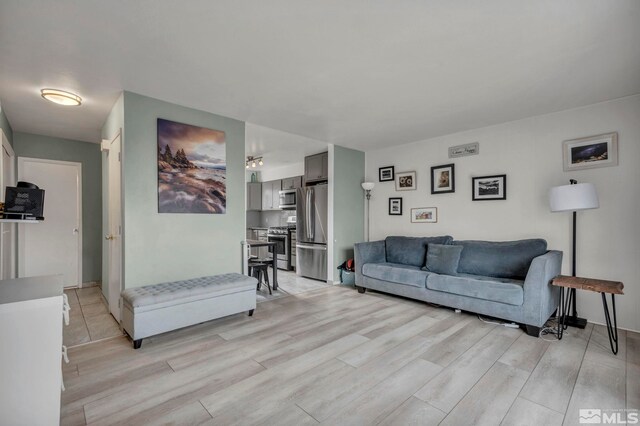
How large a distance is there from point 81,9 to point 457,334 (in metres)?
3.99

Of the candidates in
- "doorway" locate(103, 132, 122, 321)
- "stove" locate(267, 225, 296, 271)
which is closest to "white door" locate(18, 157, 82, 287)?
"doorway" locate(103, 132, 122, 321)

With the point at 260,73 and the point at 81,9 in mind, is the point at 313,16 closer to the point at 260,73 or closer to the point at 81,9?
the point at 260,73

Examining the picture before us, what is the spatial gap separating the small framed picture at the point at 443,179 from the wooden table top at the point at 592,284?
1.91 m

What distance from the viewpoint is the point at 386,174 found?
5359mm

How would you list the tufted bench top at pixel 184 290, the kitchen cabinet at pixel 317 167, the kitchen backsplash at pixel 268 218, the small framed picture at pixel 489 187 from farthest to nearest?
the kitchen backsplash at pixel 268 218, the kitchen cabinet at pixel 317 167, the small framed picture at pixel 489 187, the tufted bench top at pixel 184 290

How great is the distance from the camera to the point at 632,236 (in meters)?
3.10

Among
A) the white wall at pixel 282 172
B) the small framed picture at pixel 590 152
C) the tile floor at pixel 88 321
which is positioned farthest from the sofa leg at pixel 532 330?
the white wall at pixel 282 172

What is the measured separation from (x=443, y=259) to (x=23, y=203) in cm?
428

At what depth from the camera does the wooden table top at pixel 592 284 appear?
8.46ft

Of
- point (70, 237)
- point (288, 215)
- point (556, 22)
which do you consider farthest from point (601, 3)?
point (70, 237)

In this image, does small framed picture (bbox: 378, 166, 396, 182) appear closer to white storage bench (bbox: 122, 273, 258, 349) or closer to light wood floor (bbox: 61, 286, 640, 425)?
light wood floor (bbox: 61, 286, 640, 425)

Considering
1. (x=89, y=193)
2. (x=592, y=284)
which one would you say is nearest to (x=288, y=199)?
(x=89, y=193)

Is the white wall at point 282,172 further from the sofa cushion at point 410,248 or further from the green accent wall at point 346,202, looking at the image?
the sofa cushion at point 410,248

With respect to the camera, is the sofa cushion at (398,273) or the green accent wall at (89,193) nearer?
the sofa cushion at (398,273)
